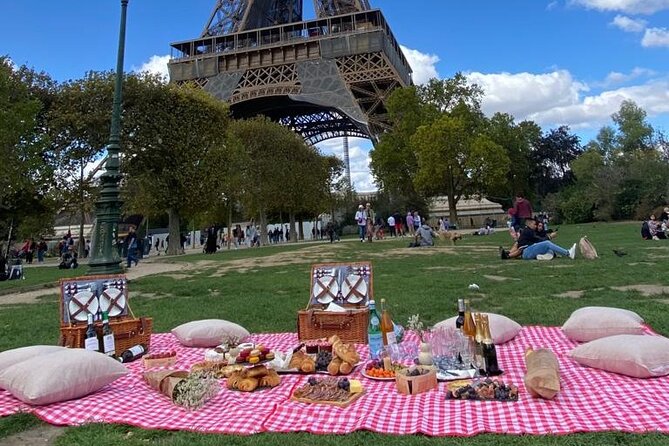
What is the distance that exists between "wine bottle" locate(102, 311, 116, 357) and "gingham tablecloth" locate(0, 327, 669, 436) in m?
0.92

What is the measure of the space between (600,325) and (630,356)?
3.25 ft

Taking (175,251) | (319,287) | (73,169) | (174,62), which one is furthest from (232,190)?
(319,287)

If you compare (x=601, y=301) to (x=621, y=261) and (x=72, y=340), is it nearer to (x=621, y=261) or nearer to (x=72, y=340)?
(x=621, y=261)

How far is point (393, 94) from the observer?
3547 cm

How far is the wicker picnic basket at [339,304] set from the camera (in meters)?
5.05

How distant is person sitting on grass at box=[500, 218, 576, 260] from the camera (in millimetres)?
11915

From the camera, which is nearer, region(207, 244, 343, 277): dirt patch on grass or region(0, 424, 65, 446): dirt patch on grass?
region(0, 424, 65, 446): dirt patch on grass

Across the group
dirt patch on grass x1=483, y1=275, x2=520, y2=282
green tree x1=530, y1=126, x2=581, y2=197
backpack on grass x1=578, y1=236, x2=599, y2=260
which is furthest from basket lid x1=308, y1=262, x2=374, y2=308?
green tree x1=530, y1=126, x2=581, y2=197

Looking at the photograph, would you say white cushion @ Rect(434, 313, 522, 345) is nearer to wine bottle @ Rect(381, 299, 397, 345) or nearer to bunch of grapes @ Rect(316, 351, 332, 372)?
wine bottle @ Rect(381, 299, 397, 345)

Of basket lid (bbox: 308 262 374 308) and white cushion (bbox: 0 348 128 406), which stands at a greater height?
basket lid (bbox: 308 262 374 308)

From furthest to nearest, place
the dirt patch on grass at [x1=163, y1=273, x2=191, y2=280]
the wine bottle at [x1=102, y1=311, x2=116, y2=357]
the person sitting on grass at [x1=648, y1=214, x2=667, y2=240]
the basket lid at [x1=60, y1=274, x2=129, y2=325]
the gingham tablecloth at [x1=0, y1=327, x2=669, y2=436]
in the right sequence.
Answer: the person sitting on grass at [x1=648, y1=214, x2=667, y2=240]
the dirt patch on grass at [x1=163, y1=273, x2=191, y2=280]
the basket lid at [x1=60, y1=274, x2=129, y2=325]
the wine bottle at [x1=102, y1=311, x2=116, y2=357]
the gingham tablecloth at [x1=0, y1=327, x2=669, y2=436]

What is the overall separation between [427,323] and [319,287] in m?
1.32

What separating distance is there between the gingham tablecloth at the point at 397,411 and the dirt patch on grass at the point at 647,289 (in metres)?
3.93

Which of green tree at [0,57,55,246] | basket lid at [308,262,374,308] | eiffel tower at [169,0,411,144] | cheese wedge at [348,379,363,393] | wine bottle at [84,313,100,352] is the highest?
eiffel tower at [169,0,411,144]
